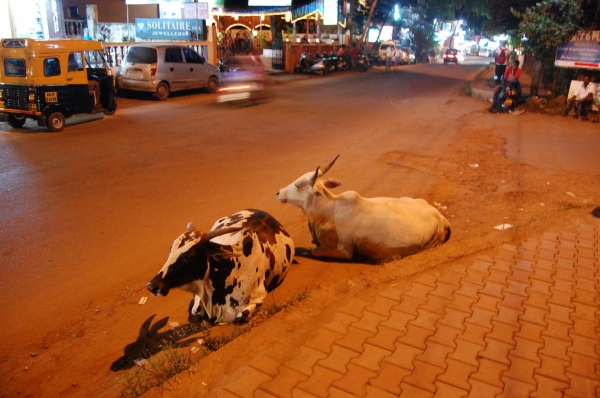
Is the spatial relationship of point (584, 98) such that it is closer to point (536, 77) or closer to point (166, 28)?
point (536, 77)

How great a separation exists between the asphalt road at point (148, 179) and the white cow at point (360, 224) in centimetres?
50

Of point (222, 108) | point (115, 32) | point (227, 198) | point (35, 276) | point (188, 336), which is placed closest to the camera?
point (188, 336)

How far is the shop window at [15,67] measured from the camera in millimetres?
12031

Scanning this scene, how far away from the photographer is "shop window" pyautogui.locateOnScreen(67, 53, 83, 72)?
41.1 feet

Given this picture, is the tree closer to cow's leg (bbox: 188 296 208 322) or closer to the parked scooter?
the parked scooter

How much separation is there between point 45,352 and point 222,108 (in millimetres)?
13005

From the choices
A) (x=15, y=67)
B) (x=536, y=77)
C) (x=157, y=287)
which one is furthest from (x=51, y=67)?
(x=536, y=77)

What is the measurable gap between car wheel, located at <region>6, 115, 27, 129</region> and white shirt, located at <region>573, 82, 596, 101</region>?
16.2 metres

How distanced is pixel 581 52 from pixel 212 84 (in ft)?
43.7

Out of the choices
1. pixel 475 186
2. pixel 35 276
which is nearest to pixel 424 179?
pixel 475 186

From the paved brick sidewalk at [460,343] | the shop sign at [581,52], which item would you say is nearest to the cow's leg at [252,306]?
the paved brick sidewalk at [460,343]

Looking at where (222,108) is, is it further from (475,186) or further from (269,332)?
(269,332)

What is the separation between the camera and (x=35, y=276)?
5355mm

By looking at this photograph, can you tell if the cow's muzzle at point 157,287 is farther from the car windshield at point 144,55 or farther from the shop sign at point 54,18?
the shop sign at point 54,18
